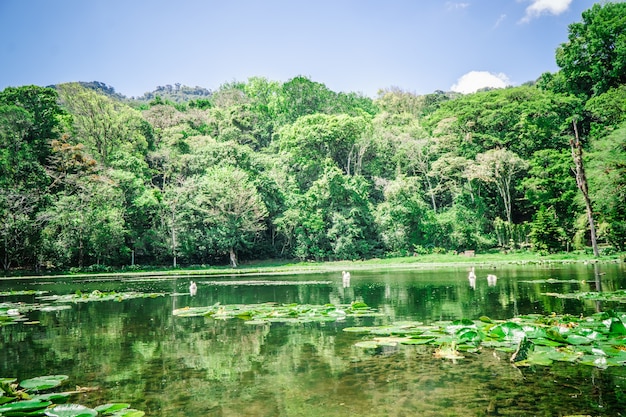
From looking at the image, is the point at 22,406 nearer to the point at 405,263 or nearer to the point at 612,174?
the point at 612,174

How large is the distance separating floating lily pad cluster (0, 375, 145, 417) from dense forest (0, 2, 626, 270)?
34.0 m

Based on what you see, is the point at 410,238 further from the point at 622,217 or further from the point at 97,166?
the point at 97,166

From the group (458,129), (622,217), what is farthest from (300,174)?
(622,217)

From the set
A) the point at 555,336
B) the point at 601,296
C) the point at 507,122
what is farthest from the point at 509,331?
the point at 507,122

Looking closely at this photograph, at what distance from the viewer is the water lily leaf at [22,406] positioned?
418cm

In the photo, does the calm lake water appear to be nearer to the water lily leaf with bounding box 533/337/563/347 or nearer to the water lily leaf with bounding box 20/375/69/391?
the water lily leaf with bounding box 20/375/69/391

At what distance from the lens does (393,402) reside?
454cm

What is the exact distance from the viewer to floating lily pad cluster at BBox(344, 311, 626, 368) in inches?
227

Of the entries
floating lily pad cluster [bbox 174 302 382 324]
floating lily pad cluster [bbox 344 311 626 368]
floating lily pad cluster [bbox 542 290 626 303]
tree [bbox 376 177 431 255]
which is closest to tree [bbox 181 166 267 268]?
tree [bbox 376 177 431 255]

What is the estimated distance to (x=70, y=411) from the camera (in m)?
4.12

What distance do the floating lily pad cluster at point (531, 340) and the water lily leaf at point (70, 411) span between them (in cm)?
411

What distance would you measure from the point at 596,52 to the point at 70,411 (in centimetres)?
5052

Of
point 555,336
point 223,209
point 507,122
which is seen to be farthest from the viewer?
point 507,122

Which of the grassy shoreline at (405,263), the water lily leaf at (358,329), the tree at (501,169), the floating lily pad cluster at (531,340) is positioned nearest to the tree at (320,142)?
the grassy shoreline at (405,263)
